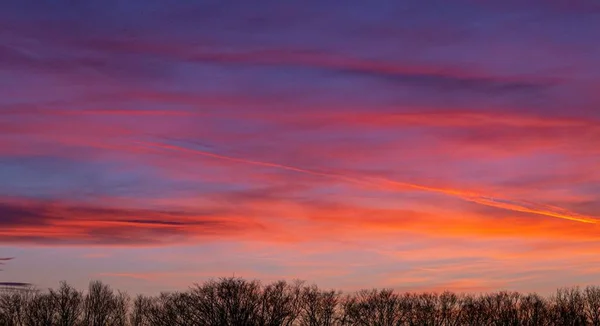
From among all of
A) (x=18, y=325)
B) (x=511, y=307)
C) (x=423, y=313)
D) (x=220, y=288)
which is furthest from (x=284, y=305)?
(x=18, y=325)

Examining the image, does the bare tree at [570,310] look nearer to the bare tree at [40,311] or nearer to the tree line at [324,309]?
the tree line at [324,309]

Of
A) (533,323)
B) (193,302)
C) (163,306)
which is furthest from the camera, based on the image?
(163,306)

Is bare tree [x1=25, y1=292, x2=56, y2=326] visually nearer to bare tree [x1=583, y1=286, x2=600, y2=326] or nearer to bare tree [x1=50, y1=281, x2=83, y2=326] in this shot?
bare tree [x1=50, y1=281, x2=83, y2=326]

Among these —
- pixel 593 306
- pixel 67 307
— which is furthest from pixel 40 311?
pixel 593 306

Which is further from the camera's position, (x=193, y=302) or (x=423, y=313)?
(x=423, y=313)

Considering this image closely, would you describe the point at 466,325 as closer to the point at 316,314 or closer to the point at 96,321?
the point at 316,314

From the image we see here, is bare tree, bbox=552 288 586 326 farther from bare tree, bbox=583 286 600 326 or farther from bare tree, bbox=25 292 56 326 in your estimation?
bare tree, bbox=25 292 56 326

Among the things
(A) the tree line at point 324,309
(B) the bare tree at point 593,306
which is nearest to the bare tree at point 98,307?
(A) the tree line at point 324,309

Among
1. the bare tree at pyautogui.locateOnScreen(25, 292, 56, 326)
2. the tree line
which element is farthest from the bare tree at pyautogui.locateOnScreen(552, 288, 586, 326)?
the bare tree at pyautogui.locateOnScreen(25, 292, 56, 326)

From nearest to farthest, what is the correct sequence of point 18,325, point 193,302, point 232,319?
point 232,319 < point 193,302 < point 18,325

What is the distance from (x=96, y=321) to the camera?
146250mm

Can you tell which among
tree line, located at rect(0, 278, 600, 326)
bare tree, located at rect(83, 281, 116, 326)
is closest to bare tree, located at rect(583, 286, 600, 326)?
tree line, located at rect(0, 278, 600, 326)

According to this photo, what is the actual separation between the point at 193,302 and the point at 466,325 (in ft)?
158

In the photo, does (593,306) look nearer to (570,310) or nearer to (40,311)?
(570,310)
